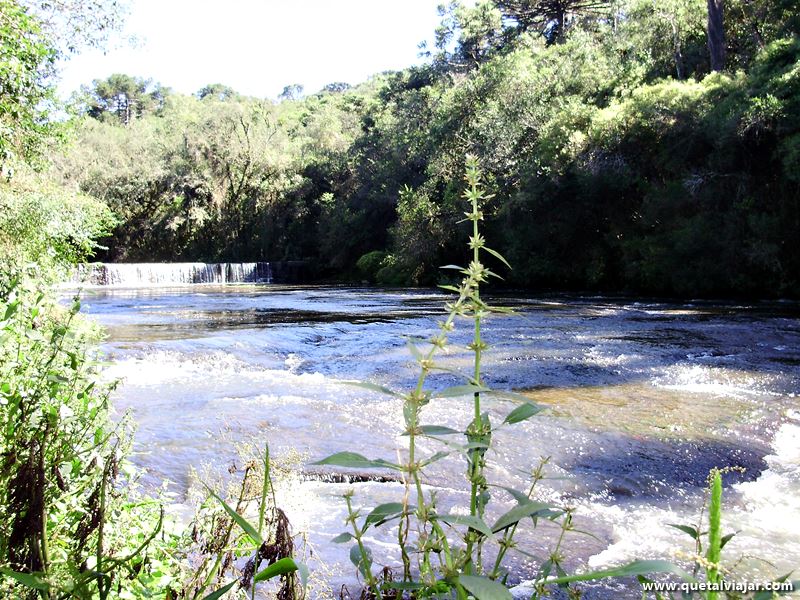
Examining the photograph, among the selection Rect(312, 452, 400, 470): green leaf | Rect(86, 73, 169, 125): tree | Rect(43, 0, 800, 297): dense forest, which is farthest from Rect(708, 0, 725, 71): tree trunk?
Rect(86, 73, 169, 125): tree

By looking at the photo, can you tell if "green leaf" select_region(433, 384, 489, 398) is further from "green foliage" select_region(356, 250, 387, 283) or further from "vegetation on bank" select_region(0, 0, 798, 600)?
"green foliage" select_region(356, 250, 387, 283)

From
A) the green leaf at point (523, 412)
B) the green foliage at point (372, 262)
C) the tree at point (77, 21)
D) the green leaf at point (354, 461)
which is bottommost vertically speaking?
the green leaf at point (354, 461)

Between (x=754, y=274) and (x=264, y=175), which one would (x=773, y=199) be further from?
(x=264, y=175)

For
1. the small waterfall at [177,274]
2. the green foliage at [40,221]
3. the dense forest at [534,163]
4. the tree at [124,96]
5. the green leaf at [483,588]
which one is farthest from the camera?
the tree at [124,96]

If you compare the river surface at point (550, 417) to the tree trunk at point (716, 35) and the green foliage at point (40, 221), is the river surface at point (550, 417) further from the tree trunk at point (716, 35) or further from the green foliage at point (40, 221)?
the tree trunk at point (716, 35)

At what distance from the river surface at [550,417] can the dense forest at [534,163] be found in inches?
252

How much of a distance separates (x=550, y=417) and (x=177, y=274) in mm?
29945

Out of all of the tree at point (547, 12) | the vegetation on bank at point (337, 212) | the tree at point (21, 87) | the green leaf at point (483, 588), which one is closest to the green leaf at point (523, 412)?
the vegetation on bank at point (337, 212)

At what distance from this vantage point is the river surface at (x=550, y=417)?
383 cm

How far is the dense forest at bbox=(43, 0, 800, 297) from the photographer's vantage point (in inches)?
698

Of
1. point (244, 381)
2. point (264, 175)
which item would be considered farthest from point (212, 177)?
point (244, 381)

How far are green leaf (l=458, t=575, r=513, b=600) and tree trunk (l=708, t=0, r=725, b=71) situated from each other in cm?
2476

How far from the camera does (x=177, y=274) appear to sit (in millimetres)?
32969

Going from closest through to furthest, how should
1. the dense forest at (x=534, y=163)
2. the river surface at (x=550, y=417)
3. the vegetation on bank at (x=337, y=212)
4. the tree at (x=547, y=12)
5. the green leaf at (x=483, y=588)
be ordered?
the green leaf at (x=483, y=588), the vegetation on bank at (x=337, y=212), the river surface at (x=550, y=417), the dense forest at (x=534, y=163), the tree at (x=547, y=12)
